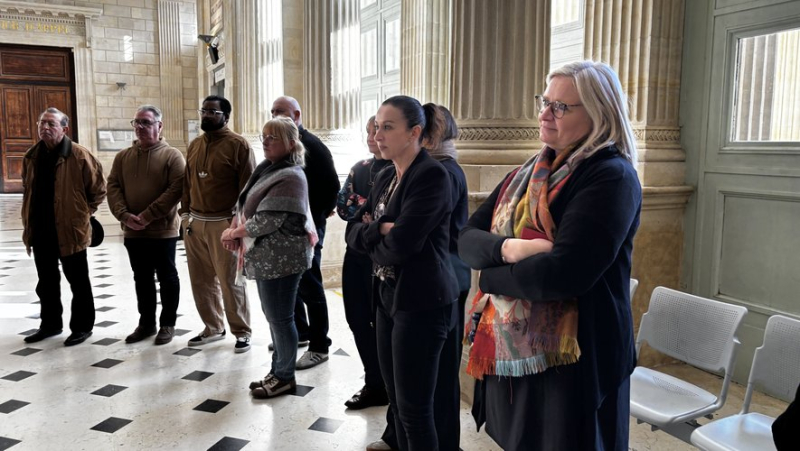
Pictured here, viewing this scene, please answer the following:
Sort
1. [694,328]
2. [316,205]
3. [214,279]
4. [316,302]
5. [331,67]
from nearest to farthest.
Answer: [694,328]
[316,205]
[316,302]
[214,279]
[331,67]

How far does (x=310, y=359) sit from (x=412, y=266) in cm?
226

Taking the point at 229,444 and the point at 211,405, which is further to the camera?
the point at 211,405

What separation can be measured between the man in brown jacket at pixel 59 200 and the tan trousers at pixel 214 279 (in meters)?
0.86

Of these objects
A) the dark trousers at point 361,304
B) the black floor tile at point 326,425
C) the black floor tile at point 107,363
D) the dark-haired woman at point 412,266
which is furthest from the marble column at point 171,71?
the dark-haired woman at point 412,266

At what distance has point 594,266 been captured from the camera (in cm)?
155

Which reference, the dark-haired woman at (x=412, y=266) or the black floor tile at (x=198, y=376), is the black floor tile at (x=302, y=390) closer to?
the black floor tile at (x=198, y=376)

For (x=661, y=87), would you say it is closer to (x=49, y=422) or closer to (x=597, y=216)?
(x=597, y=216)

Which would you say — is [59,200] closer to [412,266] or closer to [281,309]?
[281,309]

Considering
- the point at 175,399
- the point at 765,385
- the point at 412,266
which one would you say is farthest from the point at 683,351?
the point at 175,399

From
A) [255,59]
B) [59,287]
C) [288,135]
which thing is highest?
[255,59]

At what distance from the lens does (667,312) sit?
114 inches

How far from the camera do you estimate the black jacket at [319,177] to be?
162 inches

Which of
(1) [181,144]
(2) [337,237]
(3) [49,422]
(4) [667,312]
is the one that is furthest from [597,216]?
(1) [181,144]

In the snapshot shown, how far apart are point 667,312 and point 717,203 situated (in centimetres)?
162
